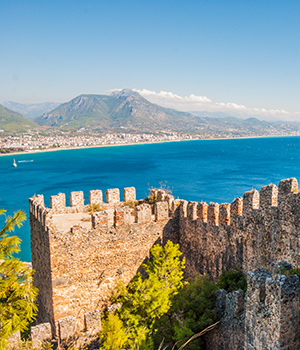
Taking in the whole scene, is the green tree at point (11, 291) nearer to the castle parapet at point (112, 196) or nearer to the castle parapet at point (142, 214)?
the castle parapet at point (142, 214)

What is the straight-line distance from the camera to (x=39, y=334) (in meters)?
11.4

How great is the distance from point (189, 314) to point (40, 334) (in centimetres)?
562

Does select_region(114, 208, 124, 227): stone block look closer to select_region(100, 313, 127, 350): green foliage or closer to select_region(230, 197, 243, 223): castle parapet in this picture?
select_region(100, 313, 127, 350): green foliage

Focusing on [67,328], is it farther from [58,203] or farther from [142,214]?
[58,203]

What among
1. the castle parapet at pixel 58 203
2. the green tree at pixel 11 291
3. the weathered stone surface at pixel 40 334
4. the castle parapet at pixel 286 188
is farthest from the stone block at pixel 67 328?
the castle parapet at pixel 286 188

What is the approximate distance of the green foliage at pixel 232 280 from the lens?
1038cm

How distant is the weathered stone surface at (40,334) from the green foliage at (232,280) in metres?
6.56

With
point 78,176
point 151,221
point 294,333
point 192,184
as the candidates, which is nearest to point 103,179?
point 78,176

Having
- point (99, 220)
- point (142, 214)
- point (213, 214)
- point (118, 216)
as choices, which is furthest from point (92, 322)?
point (213, 214)

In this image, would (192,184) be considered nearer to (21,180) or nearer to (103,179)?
(103,179)

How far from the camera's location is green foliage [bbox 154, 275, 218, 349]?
9.87 meters

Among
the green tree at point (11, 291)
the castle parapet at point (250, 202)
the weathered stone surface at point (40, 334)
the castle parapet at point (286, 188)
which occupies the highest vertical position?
the castle parapet at point (286, 188)

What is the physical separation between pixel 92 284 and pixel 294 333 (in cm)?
822

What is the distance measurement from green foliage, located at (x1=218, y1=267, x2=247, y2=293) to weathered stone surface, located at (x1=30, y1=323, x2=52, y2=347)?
21.5 feet
